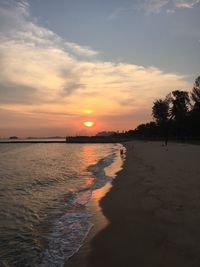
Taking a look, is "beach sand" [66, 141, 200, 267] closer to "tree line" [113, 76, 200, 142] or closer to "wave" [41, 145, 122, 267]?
"wave" [41, 145, 122, 267]

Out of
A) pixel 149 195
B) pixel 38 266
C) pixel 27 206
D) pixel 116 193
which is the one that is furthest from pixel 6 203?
pixel 38 266

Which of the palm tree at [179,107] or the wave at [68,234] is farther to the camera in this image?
the palm tree at [179,107]

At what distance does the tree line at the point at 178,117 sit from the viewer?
93.8 m

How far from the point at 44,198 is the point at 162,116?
118 meters

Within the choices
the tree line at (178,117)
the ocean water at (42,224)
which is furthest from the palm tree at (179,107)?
the ocean water at (42,224)

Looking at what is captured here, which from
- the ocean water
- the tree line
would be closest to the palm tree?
the tree line

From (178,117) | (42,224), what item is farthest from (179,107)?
(42,224)

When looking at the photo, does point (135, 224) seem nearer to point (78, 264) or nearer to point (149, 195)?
point (78, 264)

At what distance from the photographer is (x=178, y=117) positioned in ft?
361

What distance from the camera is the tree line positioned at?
93.8 meters

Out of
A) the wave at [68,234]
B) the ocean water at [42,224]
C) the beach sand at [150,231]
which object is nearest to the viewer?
the beach sand at [150,231]

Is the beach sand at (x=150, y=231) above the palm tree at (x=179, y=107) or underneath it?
underneath

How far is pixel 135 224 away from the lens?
9.93 metres

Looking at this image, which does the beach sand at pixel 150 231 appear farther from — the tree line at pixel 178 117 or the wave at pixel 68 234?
the tree line at pixel 178 117
